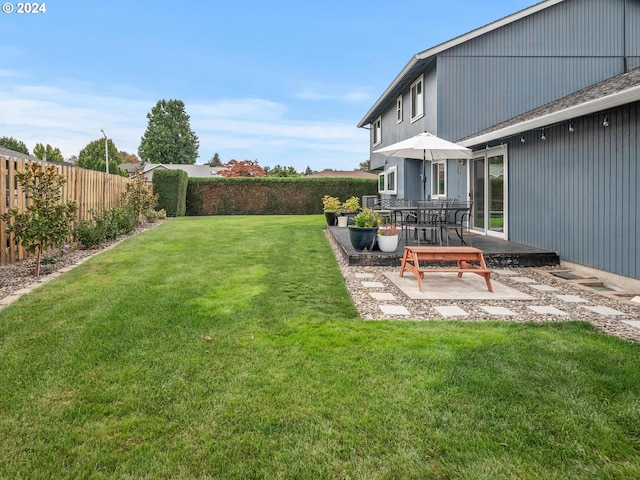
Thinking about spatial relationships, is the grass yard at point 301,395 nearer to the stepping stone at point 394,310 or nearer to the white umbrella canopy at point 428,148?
the stepping stone at point 394,310

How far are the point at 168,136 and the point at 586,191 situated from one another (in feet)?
194

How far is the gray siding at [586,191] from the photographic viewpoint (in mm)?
5668

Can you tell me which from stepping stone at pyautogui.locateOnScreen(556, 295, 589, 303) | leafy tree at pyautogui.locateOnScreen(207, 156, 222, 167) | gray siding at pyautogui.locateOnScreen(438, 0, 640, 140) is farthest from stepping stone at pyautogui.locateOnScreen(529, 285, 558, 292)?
leafy tree at pyautogui.locateOnScreen(207, 156, 222, 167)

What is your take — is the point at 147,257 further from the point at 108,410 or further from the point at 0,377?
the point at 108,410

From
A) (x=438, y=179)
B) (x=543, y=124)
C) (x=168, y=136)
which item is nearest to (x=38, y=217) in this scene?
(x=543, y=124)

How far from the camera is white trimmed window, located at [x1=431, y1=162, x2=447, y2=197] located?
1174cm

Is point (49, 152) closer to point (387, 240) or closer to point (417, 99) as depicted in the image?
point (417, 99)

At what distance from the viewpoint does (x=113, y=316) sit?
417 centimetres

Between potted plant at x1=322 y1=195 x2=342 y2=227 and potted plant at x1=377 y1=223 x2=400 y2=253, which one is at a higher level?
potted plant at x1=322 y1=195 x2=342 y2=227

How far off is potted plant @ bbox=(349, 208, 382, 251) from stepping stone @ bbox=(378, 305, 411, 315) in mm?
3258

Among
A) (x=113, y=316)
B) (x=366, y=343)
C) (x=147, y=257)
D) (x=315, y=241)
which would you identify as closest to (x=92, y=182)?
(x=147, y=257)

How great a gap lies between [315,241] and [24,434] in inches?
332

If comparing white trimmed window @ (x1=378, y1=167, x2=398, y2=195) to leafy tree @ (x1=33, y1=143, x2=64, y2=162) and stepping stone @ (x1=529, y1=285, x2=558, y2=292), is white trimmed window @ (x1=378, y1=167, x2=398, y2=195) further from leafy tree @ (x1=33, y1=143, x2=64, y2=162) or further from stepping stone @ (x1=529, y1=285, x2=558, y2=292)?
leafy tree @ (x1=33, y1=143, x2=64, y2=162)

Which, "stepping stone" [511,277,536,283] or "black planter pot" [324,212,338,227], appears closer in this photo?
"stepping stone" [511,277,536,283]
